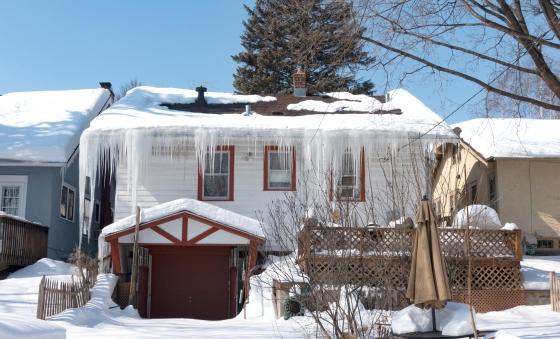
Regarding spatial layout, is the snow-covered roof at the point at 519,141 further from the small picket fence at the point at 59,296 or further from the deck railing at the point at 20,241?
the deck railing at the point at 20,241

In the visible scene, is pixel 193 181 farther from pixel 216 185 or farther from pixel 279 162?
pixel 279 162

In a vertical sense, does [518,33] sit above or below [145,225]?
above

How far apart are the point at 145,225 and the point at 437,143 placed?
293 inches

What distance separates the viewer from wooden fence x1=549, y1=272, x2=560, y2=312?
12.9 metres

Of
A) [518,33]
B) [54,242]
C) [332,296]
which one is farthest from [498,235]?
[54,242]

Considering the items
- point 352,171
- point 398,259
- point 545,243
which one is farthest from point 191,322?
point 545,243

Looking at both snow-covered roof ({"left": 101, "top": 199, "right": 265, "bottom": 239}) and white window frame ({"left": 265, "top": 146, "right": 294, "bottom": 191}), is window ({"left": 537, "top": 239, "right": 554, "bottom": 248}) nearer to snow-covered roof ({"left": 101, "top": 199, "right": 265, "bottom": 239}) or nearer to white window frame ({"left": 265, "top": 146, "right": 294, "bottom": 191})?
white window frame ({"left": 265, "top": 146, "right": 294, "bottom": 191})

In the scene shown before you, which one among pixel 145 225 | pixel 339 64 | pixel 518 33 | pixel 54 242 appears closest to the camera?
pixel 518 33

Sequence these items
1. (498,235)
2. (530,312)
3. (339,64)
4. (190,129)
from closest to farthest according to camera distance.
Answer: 1. (339,64)
2. (530,312)
3. (498,235)
4. (190,129)

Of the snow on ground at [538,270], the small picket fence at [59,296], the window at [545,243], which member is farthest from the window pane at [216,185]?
the window at [545,243]

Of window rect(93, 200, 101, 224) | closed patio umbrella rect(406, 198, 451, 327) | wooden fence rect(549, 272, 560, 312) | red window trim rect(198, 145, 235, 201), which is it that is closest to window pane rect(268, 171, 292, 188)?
red window trim rect(198, 145, 235, 201)

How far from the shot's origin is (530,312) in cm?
1322

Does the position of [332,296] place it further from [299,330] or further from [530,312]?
[530,312]

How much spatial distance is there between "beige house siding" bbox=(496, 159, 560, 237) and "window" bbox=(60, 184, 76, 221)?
12697mm
